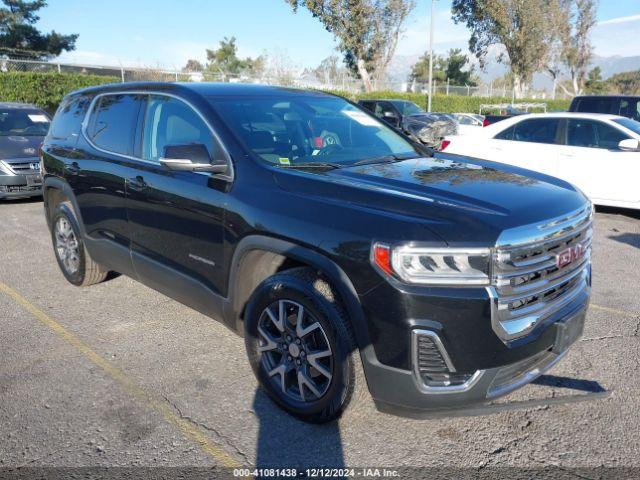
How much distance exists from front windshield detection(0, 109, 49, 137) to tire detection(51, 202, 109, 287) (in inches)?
226

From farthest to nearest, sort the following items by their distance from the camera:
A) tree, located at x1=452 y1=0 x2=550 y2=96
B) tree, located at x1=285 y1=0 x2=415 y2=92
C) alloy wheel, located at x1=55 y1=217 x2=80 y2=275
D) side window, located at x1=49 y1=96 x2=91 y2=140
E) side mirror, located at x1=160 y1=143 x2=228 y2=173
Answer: tree, located at x1=452 y1=0 x2=550 y2=96, tree, located at x1=285 y1=0 x2=415 y2=92, alloy wheel, located at x1=55 y1=217 x2=80 y2=275, side window, located at x1=49 y1=96 x2=91 y2=140, side mirror, located at x1=160 y1=143 x2=228 y2=173

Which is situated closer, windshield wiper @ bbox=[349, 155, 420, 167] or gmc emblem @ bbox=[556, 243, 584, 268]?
gmc emblem @ bbox=[556, 243, 584, 268]

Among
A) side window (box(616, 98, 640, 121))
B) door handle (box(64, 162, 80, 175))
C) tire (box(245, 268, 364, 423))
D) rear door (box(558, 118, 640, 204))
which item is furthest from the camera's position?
side window (box(616, 98, 640, 121))

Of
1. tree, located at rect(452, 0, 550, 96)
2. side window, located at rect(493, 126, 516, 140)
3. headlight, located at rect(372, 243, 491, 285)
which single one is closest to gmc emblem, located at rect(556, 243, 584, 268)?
headlight, located at rect(372, 243, 491, 285)

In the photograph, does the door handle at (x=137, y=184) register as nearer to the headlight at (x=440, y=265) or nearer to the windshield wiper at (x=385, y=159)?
the windshield wiper at (x=385, y=159)

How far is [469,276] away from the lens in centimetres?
249

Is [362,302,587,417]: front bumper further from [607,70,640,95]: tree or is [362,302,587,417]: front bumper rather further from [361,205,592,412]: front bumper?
[607,70,640,95]: tree

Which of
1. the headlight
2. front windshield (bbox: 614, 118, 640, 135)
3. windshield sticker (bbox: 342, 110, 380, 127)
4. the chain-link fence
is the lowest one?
the headlight

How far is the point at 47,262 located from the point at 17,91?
15959 millimetres

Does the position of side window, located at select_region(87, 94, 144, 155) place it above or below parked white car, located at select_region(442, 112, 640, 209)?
above

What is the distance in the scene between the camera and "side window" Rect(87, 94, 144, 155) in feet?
14.0

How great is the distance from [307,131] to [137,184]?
4.20 feet

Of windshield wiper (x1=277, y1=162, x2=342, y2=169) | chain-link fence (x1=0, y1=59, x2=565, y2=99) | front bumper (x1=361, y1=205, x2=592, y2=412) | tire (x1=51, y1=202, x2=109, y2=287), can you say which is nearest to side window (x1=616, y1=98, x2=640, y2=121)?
chain-link fence (x1=0, y1=59, x2=565, y2=99)

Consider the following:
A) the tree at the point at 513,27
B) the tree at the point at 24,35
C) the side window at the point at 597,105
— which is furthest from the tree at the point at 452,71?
the side window at the point at 597,105
